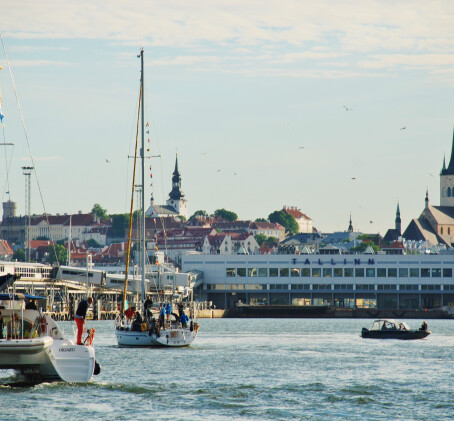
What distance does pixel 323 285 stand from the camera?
595 ft

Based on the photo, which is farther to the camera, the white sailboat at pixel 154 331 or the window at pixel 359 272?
the window at pixel 359 272

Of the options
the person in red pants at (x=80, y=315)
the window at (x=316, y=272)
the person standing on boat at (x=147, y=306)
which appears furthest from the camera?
the window at (x=316, y=272)

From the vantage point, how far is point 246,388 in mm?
43750

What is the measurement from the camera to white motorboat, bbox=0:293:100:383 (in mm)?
38594

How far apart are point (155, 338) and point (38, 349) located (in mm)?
27263

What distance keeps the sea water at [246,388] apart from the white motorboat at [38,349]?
0.65m

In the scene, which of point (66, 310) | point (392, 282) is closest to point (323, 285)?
point (392, 282)

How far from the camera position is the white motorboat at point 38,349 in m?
38.6

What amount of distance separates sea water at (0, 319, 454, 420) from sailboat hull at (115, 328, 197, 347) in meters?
0.75

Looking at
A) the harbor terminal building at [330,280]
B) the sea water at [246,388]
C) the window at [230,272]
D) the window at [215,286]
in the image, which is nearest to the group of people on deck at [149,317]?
the sea water at [246,388]

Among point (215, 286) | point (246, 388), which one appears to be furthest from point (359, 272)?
point (246, 388)

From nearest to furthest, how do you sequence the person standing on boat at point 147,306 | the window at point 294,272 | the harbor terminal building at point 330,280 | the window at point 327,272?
1. the person standing on boat at point 147,306
2. the harbor terminal building at point 330,280
3. the window at point 327,272
4. the window at point 294,272

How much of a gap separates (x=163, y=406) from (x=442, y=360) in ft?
87.8

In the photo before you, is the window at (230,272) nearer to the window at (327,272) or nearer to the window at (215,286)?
the window at (215,286)
